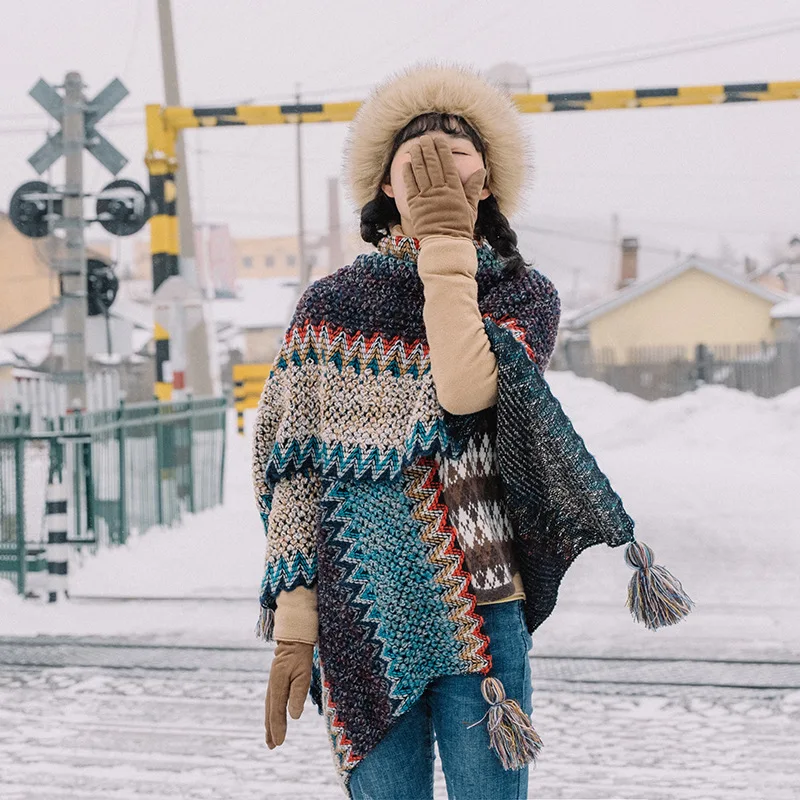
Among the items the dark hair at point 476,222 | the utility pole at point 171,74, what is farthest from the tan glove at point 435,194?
the utility pole at point 171,74

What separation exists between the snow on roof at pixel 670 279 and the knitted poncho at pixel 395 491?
1666 inches

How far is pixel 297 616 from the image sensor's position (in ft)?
6.86

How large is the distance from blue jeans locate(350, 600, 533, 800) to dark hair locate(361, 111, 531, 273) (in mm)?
646

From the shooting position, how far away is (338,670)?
2.11 metres

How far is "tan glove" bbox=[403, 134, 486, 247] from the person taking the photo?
6.84 feet

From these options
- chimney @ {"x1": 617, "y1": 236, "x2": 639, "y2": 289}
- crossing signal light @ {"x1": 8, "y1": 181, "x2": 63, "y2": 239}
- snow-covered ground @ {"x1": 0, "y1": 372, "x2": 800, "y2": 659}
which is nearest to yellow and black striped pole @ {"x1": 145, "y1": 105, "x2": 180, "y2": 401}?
crossing signal light @ {"x1": 8, "y1": 181, "x2": 63, "y2": 239}

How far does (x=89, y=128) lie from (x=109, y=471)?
3.09m

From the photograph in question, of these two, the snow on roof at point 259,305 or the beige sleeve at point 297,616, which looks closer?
the beige sleeve at point 297,616

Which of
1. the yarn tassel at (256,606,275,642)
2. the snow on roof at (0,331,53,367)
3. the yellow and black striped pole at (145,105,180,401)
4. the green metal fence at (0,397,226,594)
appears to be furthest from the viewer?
the snow on roof at (0,331,53,367)

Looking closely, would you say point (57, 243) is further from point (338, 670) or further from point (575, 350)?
point (575, 350)

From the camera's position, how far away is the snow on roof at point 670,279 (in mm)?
43250

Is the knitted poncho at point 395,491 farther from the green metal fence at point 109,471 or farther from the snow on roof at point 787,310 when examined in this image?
the snow on roof at point 787,310

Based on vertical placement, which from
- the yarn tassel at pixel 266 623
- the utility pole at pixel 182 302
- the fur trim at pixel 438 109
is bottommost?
the yarn tassel at pixel 266 623

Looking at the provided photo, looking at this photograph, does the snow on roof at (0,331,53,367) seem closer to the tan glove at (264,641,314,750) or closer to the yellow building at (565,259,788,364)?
the yellow building at (565,259,788,364)
